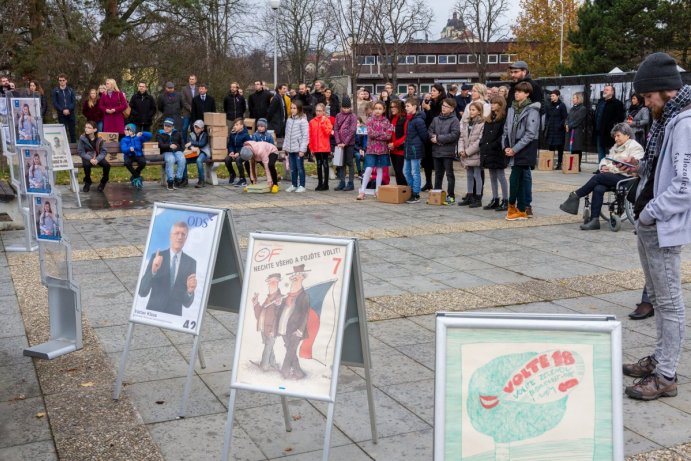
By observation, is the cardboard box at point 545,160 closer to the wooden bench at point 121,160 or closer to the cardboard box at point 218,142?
the wooden bench at point 121,160

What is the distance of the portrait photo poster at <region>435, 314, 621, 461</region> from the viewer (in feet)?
9.53

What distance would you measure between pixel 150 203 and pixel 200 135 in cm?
298

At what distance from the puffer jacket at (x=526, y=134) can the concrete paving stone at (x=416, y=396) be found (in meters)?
6.92

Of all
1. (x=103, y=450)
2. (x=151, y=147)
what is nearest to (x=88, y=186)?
(x=151, y=147)

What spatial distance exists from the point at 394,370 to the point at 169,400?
59.9 inches

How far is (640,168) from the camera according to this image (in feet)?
18.3

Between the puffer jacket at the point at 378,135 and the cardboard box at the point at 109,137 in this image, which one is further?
the cardboard box at the point at 109,137

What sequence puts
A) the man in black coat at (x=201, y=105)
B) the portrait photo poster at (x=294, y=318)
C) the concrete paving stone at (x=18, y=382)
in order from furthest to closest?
the man in black coat at (x=201, y=105), the concrete paving stone at (x=18, y=382), the portrait photo poster at (x=294, y=318)

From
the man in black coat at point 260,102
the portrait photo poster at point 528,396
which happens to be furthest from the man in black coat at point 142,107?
the portrait photo poster at point 528,396

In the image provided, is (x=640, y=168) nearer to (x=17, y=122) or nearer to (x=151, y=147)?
(x=17, y=122)

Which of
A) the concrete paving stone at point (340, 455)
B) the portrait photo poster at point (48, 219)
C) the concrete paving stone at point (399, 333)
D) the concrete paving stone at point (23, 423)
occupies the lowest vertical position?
the concrete paving stone at point (340, 455)

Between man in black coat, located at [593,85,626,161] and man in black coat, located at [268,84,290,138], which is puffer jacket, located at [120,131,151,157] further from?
man in black coat, located at [593,85,626,161]

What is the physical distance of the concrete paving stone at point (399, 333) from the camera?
640cm

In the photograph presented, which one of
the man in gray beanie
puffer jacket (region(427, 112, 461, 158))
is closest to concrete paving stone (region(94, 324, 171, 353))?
the man in gray beanie
